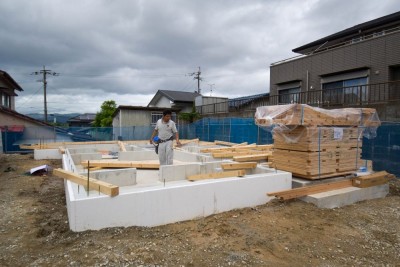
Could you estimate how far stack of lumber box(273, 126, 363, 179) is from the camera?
552 centimetres

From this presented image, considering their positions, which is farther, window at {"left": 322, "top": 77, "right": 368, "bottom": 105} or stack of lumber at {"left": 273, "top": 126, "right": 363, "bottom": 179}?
window at {"left": 322, "top": 77, "right": 368, "bottom": 105}

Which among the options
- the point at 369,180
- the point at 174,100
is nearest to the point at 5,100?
the point at 174,100

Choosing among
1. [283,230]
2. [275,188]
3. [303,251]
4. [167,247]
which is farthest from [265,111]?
[167,247]

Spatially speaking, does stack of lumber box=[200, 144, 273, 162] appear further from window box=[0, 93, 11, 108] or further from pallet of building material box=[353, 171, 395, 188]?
window box=[0, 93, 11, 108]

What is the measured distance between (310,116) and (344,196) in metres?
1.73

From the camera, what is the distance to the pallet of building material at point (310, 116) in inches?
209

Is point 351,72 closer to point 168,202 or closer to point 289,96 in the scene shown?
point 289,96

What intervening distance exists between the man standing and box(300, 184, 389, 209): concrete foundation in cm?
308

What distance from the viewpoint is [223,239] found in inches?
144

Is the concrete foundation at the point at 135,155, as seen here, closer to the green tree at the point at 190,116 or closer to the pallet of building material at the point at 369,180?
the pallet of building material at the point at 369,180

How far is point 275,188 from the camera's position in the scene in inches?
213

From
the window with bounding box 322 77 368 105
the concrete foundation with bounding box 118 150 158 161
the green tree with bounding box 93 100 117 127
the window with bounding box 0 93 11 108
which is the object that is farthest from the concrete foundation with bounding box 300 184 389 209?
the green tree with bounding box 93 100 117 127

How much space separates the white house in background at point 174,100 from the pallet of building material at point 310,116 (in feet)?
68.5

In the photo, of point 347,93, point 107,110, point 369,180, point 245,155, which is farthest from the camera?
point 107,110
